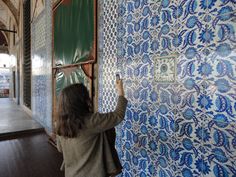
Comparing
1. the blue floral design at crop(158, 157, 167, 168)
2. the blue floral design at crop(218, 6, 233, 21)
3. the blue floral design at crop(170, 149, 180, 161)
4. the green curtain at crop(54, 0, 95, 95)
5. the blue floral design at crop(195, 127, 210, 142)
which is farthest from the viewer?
the green curtain at crop(54, 0, 95, 95)

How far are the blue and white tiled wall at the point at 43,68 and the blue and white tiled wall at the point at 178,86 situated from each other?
8.14 feet

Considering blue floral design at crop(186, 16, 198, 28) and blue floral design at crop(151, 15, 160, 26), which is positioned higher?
blue floral design at crop(151, 15, 160, 26)

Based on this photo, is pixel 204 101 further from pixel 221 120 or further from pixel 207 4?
pixel 207 4

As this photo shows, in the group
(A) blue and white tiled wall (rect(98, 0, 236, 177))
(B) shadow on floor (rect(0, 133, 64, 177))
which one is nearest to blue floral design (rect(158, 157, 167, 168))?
(A) blue and white tiled wall (rect(98, 0, 236, 177))

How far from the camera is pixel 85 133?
4.08ft

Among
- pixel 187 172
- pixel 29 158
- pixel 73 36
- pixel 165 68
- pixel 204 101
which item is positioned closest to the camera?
pixel 204 101

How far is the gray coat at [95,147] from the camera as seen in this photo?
1233 millimetres

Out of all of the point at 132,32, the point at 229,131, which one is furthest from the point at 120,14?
the point at 229,131

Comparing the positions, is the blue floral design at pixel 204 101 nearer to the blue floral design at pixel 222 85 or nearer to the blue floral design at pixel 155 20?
the blue floral design at pixel 222 85

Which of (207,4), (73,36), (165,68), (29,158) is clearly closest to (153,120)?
(165,68)

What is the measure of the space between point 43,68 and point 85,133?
12.2 ft

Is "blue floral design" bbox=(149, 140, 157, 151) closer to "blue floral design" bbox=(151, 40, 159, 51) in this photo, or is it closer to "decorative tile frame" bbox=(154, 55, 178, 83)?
"decorative tile frame" bbox=(154, 55, 178, 83)

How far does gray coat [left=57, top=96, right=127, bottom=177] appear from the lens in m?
1.23

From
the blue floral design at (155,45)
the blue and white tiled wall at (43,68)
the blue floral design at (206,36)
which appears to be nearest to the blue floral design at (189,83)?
the blue floral design at (206,36)
